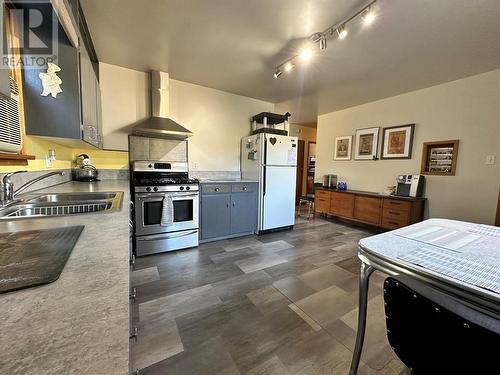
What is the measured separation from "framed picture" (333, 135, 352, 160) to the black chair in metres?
4.21

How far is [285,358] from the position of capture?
1283 mm

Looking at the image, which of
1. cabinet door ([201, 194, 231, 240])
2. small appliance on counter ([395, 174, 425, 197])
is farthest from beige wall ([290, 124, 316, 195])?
cabinet door ([201, 194, 231, 240])

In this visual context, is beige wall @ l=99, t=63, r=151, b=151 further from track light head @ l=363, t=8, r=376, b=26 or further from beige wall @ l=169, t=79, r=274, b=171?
track light head @ l=363, t=8, r=376, b=26

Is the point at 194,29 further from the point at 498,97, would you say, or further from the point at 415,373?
the point at 498,97

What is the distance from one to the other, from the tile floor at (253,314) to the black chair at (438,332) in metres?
0.72

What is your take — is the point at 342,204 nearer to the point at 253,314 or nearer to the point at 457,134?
the point at 457,134

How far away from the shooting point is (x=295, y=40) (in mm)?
2219

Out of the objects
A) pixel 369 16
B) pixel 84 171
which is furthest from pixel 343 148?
pixel 84 171

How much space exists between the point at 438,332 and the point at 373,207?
11.5 feet

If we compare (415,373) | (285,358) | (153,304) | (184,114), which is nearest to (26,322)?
(415,373)

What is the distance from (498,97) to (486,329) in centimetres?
375

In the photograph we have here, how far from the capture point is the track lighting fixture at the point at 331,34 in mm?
1710

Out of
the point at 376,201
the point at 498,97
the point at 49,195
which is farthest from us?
the point at 376,201

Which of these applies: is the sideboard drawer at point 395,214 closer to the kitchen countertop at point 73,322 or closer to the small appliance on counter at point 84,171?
the kitchen countertop at point 73,322
